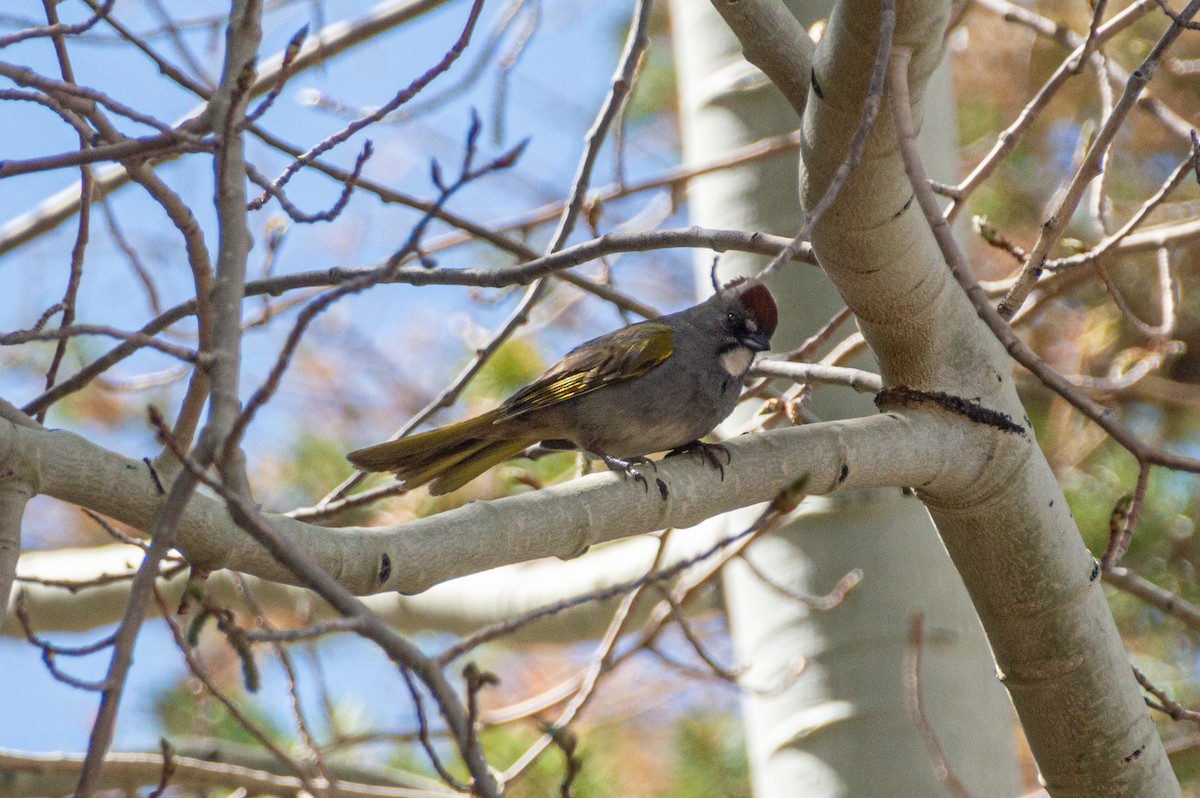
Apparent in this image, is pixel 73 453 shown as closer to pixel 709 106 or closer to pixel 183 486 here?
pixel 183 486

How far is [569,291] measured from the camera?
703cm

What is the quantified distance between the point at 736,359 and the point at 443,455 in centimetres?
105

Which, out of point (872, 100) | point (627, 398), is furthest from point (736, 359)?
point (872, 100)

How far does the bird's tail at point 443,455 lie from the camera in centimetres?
323

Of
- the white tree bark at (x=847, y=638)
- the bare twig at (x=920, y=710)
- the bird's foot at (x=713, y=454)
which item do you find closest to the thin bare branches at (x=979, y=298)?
the bird's foot at (x=713, y=454)

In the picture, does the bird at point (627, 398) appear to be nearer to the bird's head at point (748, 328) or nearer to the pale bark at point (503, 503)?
the bird's head at point (748, 328)

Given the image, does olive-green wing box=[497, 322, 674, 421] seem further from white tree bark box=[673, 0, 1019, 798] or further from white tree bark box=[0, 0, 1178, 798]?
white tree bark box=[0, 0, 1178, 798]

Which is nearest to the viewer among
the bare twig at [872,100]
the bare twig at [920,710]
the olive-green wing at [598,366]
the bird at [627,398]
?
the bare twig at [872,100]

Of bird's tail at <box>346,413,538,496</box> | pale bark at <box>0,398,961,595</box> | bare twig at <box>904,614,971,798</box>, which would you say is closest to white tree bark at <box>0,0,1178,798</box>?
pale bark at <box>0,398,961,595</box>

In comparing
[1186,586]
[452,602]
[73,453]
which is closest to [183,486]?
[73,453]

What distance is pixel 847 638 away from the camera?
11.9 feet

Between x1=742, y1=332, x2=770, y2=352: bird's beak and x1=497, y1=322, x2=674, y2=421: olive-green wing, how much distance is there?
0.24 metres

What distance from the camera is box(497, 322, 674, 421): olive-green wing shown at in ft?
12.2

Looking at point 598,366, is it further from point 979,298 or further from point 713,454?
point 979,298
